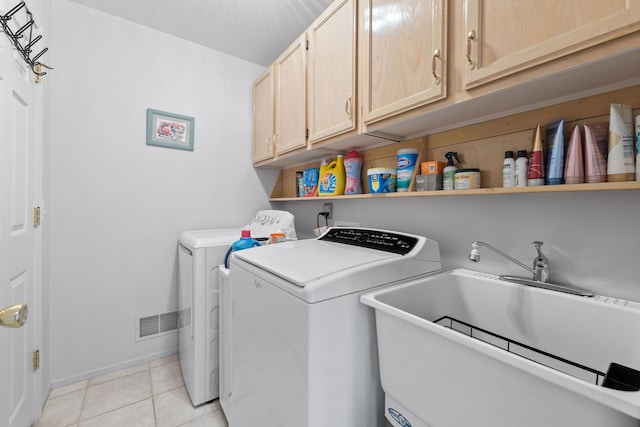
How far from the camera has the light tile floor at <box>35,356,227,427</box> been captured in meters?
1.63

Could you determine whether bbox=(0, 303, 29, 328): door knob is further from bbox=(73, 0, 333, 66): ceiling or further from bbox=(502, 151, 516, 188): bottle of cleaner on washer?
bbox=(73, 0, 333, 66): ceiling

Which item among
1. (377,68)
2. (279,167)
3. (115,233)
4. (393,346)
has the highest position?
(377,68)

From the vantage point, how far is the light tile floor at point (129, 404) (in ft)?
5.34

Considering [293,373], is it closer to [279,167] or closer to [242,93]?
[279,167]

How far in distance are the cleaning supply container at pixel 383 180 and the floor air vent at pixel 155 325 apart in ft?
6.65

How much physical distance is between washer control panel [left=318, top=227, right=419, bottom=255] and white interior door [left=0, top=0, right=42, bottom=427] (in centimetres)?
147

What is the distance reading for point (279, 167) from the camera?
2789 millimetres

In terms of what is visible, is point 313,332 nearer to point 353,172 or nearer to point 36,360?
point 353,172

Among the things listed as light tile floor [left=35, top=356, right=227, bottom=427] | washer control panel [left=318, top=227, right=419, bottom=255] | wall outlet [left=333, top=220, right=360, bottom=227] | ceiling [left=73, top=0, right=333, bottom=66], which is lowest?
light tile floor [left=35, top=356, right=227, bottom=427]

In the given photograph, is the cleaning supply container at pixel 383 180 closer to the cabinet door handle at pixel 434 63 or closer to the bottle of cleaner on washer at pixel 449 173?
the bottle of cleaner on washer at pixel 449 173

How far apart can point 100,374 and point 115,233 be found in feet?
3.50

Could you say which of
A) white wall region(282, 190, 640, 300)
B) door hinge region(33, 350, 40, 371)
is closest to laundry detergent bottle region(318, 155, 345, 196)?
white wall region(282, 190, 640, 300)

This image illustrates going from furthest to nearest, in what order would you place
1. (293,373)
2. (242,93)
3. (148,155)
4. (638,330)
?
1. (242,93)
2. (148,155)
3. (293,373)
4. (638,330)

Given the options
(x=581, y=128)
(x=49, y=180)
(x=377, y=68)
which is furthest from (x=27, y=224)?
(x=581, y=128)
